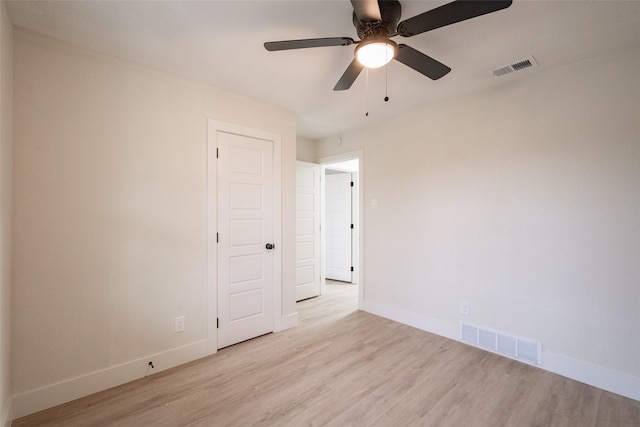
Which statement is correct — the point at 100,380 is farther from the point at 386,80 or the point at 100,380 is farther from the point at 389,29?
the point at 386,80

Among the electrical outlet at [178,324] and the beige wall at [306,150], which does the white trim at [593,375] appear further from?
the beige wall at [306,150]

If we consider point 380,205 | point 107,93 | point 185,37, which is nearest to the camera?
point 185,37

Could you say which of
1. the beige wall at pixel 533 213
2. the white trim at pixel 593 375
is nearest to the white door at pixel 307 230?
the beige wall at pixel 533 213

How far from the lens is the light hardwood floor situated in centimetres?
184

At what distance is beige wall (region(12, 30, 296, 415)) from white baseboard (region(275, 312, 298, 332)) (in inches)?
35.9

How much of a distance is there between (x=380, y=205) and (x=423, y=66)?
6.95 ft

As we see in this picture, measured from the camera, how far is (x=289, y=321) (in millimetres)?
3334

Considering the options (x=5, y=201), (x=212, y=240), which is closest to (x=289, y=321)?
(x=212, y=240)

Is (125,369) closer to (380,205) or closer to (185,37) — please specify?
(185,37)

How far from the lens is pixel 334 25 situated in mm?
1839

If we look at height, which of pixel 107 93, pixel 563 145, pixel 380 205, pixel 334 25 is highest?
pixel 334 25

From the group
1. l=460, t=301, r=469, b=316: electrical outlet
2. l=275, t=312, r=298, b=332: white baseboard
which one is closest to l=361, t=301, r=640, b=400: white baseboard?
l=460, t=301, r=469, b=316: electrical outlet

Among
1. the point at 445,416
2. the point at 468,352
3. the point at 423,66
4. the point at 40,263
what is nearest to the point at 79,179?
the point at 40,263

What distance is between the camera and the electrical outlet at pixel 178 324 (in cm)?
252
